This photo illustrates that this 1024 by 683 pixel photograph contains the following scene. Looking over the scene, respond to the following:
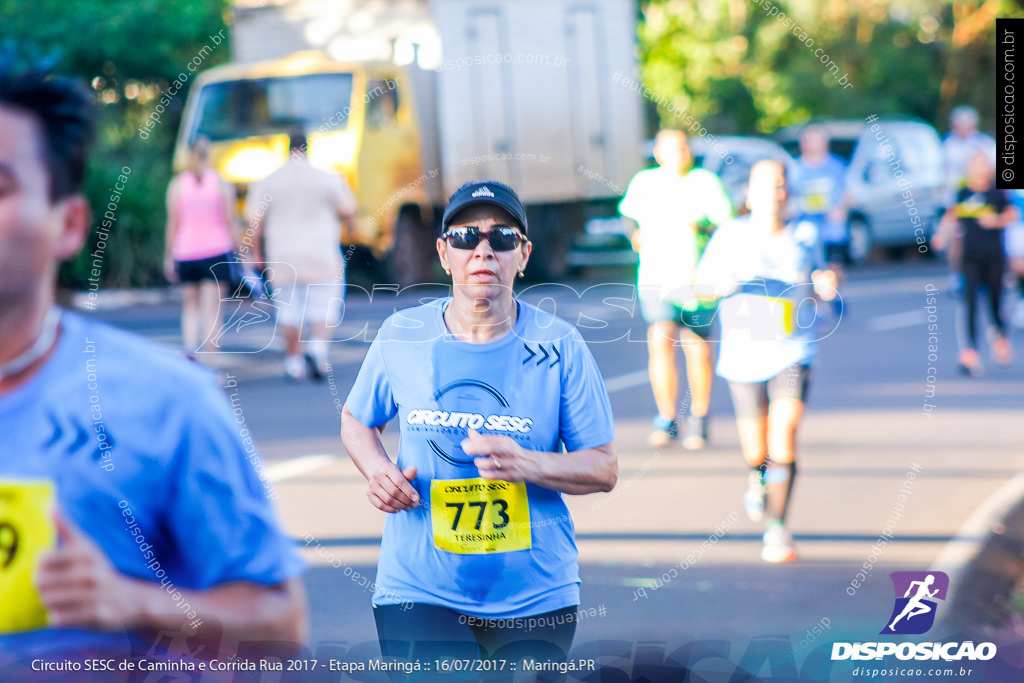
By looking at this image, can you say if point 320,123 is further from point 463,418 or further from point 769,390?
point 463,418

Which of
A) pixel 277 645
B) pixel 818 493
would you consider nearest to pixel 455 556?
pixel 277 645

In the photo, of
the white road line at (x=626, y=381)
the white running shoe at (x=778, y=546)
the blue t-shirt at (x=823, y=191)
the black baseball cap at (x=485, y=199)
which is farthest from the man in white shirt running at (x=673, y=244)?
the black baseball cap at (x=485, y=199)

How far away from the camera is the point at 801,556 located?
5559 mm

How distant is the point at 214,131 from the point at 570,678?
39.6 ft

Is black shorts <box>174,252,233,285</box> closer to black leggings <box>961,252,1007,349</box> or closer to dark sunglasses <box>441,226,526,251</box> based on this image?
dark sunglasses <box>441,226,526,251</box>

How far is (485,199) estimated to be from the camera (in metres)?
2.90

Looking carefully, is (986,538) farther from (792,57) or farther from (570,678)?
(792,57)

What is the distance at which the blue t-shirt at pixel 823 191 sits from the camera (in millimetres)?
8641

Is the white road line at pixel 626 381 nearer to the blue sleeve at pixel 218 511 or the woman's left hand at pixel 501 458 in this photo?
the woman's left hand at pixel 501 458

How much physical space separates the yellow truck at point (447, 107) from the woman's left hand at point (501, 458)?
29.9 ft

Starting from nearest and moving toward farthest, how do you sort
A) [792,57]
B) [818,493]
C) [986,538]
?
[986,538]
[818,493]
[792,57]

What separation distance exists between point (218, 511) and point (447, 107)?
1316 cm

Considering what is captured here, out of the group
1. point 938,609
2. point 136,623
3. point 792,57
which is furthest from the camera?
point 792,57

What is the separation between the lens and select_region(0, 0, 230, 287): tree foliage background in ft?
51.5
